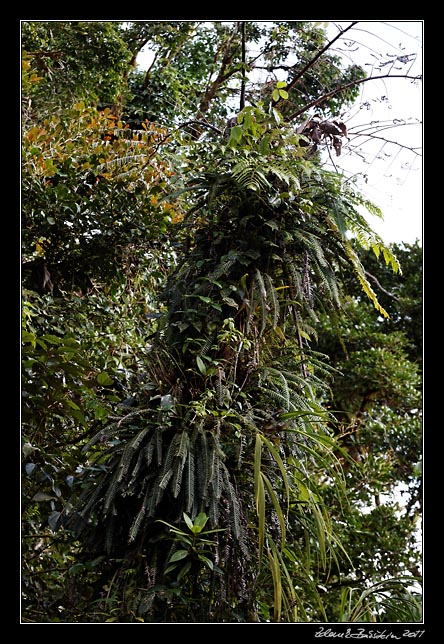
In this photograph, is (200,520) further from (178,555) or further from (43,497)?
(43,497)

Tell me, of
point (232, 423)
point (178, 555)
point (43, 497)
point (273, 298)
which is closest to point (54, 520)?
point (43, 497)

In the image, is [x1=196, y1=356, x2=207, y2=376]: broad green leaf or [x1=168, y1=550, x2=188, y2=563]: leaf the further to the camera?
[x1=196, y1=356, x2=207, y2=376]: broad green leaf

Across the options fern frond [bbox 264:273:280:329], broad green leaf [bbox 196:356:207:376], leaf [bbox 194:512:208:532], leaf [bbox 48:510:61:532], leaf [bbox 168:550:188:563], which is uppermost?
fern frond [bbox 264:273:280:329]

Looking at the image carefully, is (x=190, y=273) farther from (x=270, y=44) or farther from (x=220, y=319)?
(x=270, y=44)

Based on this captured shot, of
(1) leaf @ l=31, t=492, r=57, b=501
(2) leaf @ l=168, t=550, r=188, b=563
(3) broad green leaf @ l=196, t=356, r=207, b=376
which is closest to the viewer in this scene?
(2) leaf @ l=168, t=550, r=188, b=563

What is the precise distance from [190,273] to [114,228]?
2.33 feet

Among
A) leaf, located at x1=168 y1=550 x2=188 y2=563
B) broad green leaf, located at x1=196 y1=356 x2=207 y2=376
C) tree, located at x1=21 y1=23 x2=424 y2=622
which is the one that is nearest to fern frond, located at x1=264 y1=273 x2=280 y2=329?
tree, located at x1=21 y1=23 x2=424 y2=622

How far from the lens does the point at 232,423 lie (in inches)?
57.1

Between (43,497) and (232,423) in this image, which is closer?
(232,423)

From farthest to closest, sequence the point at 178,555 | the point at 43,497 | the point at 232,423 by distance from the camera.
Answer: the point at 43,497, the point at 232,423, the point at 178,555

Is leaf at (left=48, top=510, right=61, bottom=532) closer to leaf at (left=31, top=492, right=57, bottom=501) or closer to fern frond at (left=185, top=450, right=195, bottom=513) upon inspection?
leaf at (left=31, top=492, right=57, bottom=501)

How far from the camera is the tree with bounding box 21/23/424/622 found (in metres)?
1.37

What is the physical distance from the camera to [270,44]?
7.38ft

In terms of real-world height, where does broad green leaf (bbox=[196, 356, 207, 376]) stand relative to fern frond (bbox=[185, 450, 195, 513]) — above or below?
above
